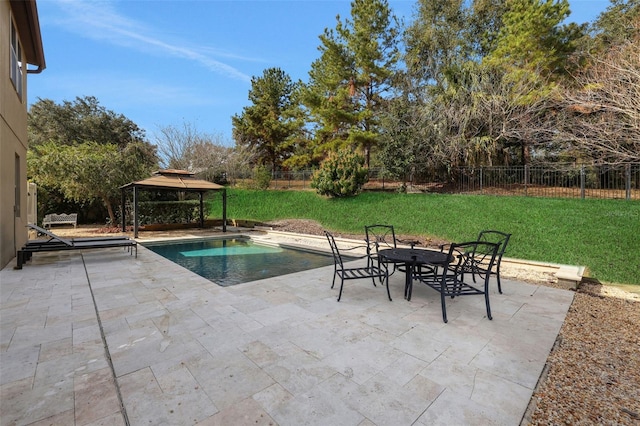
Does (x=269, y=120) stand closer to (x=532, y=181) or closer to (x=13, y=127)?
(x=13, y=127)

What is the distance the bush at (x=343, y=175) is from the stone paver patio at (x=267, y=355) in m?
9.41

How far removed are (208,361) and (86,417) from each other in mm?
880

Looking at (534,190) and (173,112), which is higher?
(173,112)

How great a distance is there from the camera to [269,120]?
896 inches

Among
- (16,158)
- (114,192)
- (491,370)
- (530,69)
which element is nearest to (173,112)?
(114,192)

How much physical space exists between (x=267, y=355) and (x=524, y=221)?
914 cm

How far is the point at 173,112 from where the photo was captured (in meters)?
20.7

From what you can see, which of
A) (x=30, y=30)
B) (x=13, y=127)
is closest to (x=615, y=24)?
(x=30, y=30)

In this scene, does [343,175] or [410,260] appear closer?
[410,260]

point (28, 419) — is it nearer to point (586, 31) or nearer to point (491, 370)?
point (491, 370)

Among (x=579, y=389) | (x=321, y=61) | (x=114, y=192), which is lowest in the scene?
(x=579, y=389)

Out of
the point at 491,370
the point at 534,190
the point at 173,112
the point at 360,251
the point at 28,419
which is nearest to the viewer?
the point at 28,419

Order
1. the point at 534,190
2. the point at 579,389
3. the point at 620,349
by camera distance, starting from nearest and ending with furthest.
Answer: the point at 579,389, the point at 620,349, the point at 534,190

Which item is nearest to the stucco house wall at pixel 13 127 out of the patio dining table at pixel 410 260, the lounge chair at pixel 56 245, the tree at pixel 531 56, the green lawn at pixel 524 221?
the lounge chair at pixel 56 245
